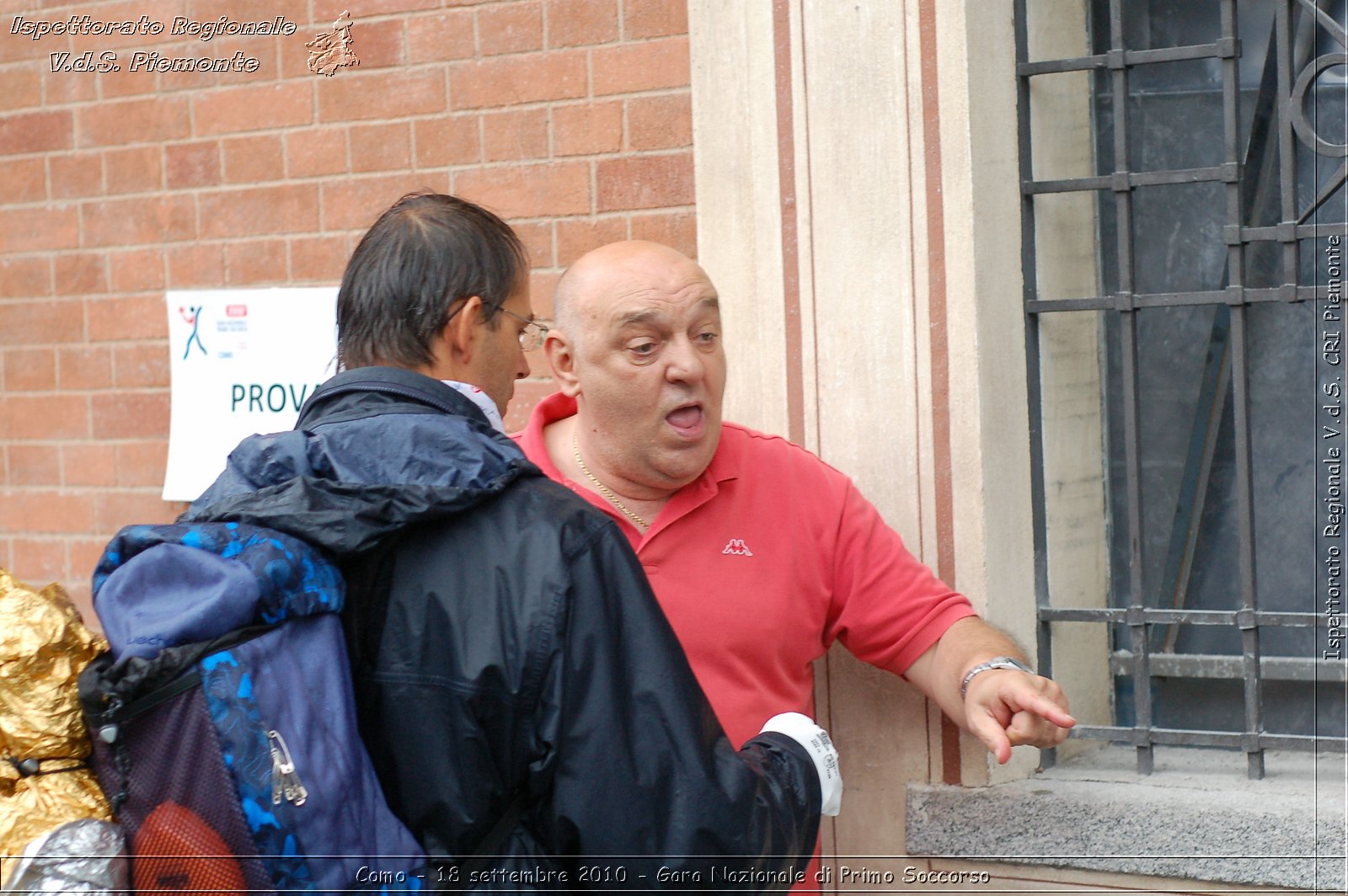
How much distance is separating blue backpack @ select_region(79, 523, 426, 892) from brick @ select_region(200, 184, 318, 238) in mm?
2022

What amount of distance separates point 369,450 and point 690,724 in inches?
20.3

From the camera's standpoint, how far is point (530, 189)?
321 centimetres

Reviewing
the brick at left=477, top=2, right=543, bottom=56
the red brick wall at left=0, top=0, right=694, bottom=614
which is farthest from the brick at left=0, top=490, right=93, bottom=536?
the brick at left=477, top=2, right=543, bottom=56

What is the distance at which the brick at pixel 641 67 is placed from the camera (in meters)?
3.03

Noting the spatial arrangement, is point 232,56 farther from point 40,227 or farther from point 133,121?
point 40,227

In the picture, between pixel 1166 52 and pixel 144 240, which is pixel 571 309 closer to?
pixel 1166 52

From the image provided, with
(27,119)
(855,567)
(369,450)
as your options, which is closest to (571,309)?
(855,567)

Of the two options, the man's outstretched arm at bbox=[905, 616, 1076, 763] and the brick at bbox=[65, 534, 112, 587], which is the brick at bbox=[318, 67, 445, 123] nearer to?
the brick at bbox=[65, 534, 112, 587]

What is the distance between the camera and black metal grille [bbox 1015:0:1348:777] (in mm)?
2637

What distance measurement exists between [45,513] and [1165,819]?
2.98 metres

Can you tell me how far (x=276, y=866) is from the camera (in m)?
1.52

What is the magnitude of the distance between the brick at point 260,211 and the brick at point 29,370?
0.63 metres

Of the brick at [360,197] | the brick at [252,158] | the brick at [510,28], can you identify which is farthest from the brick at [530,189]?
the brick at [252,158]

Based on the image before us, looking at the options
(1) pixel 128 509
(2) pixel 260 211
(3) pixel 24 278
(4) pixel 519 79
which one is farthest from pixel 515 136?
(3) pixel 24 278
